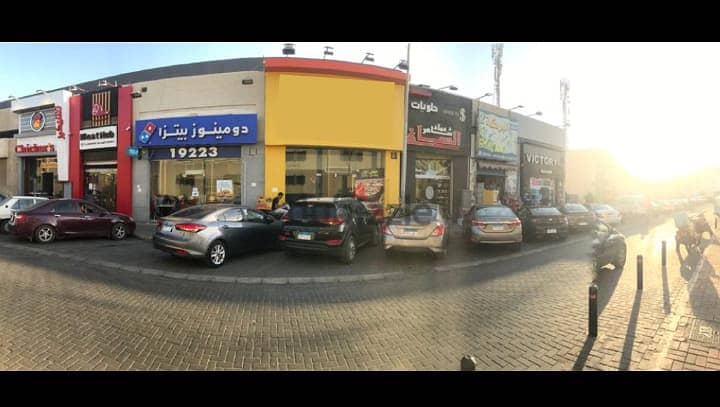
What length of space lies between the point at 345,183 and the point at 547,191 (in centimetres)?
1952

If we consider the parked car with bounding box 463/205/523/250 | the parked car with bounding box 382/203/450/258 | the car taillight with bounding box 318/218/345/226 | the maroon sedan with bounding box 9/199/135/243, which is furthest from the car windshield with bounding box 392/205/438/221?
the maroon sedan with bounding box 9/199/135/243

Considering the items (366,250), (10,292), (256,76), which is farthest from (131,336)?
(256,76)

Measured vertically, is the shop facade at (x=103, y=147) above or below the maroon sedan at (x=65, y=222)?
above

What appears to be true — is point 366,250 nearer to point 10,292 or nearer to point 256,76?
point 10,292

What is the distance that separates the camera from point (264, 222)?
8914 mm

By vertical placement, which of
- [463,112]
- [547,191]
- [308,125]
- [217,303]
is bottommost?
[217,303]

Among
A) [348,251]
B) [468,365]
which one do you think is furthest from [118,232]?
[468,365]

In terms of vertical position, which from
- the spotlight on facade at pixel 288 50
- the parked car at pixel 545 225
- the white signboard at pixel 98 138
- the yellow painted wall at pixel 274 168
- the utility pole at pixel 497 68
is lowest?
the parked car at pixel 545 225

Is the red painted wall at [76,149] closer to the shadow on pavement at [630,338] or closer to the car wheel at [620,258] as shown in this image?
the shadow on pavement at [630,338]

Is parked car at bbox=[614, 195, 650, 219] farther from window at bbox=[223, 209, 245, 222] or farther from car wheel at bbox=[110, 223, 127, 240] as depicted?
car wheel at bbox=[110, 223, 127, 240]

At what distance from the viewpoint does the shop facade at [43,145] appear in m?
17.5

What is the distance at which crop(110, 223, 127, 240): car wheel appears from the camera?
425 inches

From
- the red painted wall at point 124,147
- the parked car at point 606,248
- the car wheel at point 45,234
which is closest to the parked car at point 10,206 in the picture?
the car wheel at point 45,234

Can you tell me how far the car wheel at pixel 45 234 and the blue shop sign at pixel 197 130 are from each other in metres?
6.29
